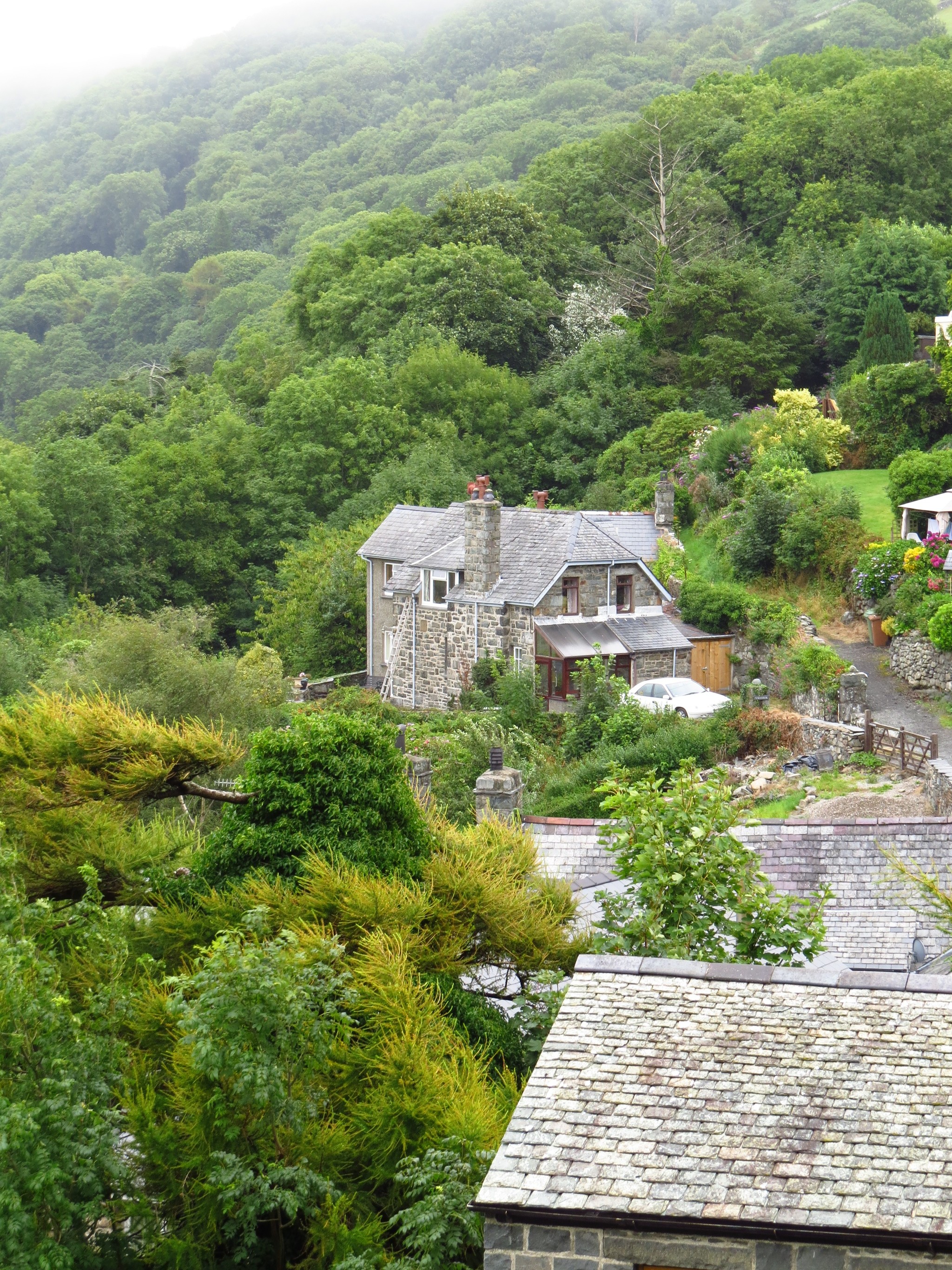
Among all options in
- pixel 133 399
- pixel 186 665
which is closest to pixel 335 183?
pixel 133 399

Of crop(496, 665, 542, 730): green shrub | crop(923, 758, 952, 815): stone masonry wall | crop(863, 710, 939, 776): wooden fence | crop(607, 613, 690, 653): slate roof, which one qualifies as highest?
crop(923, 758, 952, 815): stone masonry wall

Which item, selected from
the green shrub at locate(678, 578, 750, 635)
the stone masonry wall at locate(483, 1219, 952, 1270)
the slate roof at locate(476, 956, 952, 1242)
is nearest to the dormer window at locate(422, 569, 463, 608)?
the green shrub at locate(678, 578, 750, 635)

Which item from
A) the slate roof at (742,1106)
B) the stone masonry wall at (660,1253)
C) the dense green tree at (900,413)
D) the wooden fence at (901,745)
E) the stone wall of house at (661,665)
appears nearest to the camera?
the stone masonry wall at (660,1253)

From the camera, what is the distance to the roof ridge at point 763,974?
926 cm

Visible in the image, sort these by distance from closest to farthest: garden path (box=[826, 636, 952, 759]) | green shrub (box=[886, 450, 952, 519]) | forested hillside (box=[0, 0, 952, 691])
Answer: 1. garden path (box=[826, 636, 952, 759])
2. green shrub (box=[886, 450, 952, 519])
3. forested hillside (box=[0, 0, 952, 691])

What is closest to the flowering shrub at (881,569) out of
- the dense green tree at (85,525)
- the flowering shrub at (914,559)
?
the flowering shrub at (914,559)

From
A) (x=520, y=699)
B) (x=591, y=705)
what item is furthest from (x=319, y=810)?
(x=520, y=699)

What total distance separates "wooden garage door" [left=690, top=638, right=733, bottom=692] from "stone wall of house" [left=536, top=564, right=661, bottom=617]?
7.84ft

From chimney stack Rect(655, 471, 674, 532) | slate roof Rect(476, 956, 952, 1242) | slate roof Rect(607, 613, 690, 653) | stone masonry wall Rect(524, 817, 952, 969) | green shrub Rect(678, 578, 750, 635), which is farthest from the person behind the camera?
chimney stack Rect(655, 471, 674, 532)

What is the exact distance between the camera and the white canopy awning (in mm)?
35750

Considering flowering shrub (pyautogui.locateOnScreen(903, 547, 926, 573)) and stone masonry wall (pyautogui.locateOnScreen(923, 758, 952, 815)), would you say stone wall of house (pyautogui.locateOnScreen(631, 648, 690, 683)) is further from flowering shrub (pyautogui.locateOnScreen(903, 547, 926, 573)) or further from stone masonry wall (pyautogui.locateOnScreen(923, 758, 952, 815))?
stone masonry wall (pyautogui.locateOnScreen(923, 758, 952, 815))

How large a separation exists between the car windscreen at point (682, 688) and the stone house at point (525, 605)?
5.70 ft

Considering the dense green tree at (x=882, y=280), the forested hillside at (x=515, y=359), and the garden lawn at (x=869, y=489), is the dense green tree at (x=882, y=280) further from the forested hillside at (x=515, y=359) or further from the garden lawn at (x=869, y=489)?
the garden lawn at (x=869, y=489)

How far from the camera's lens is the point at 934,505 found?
36.0 metres
